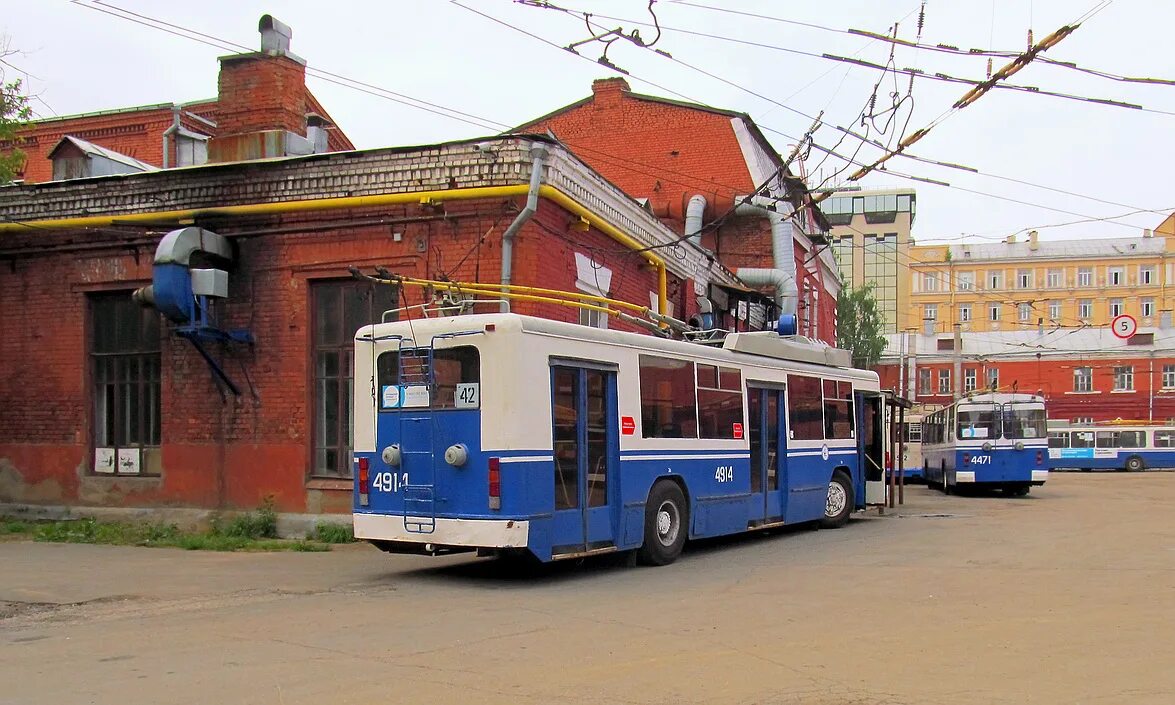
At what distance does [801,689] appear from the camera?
6.67 meters

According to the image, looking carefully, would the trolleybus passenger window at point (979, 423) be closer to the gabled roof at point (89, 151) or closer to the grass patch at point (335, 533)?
A: the grass patch at point (335, 533)

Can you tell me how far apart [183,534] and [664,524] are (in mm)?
6967

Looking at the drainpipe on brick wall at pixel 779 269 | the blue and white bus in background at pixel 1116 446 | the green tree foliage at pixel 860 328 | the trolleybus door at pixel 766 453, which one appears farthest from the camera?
the green tree foliage at pixel 860 328

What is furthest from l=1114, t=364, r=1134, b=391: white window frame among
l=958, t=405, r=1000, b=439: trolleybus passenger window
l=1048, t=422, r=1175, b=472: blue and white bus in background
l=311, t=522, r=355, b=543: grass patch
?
l=311, t=522, r=355, b=543: grass patch

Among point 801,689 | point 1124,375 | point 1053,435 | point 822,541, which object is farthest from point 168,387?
point 1124,375

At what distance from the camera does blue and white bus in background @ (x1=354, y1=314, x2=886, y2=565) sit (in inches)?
422

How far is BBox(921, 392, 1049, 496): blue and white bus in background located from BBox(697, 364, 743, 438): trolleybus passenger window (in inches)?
681

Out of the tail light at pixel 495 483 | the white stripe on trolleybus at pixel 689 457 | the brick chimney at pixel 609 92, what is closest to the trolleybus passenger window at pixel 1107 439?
the brick chimney at pixel 609 92

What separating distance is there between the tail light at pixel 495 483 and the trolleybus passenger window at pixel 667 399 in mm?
2373

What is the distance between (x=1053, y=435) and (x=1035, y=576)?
49.8 m

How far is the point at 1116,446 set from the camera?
187 feet

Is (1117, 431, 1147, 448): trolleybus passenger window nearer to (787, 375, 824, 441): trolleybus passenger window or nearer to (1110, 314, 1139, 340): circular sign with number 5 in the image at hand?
(1110, 314, 1139, 340): circular sign with number 5

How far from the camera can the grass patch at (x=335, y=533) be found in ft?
48.8

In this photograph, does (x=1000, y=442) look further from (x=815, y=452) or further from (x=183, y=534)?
(x=183, y=534)
